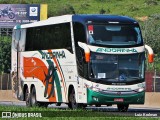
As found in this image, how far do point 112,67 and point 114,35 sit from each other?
1337 millimetres

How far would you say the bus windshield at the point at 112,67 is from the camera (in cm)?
3105

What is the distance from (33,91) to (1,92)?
18650mm

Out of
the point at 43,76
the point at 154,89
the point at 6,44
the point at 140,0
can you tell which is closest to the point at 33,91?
the point at 43,76

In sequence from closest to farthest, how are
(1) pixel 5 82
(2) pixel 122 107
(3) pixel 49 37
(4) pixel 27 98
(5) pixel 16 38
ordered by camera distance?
(2) pixel 122 107 < (3) pixel 49 37 < (4) pixel 27 98 < (5) pixel 16 38 < (1) pixel 5 82

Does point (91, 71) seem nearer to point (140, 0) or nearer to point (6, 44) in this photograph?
point (6, 44)

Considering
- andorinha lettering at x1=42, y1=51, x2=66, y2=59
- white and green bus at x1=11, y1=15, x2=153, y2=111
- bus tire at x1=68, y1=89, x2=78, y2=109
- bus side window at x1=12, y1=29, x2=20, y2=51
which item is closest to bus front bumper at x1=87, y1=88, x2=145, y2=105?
white and green bus at x1=11, y1=15, x2=153, y2=111

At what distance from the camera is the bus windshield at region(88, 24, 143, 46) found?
103ft

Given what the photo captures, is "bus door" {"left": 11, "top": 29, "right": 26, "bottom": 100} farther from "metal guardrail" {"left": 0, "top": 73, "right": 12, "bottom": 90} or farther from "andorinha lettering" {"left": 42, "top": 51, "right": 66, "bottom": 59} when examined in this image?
"metal guardrail" {"left": 0, "top": 73, "right": 12, "bottom": 90}

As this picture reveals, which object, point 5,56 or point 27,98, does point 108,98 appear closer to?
point 27,98

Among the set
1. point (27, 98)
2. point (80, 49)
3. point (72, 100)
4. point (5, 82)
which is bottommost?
point (5, 82)

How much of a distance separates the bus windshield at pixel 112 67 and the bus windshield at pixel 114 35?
55 centimetres

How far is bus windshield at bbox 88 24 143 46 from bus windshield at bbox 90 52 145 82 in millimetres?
553

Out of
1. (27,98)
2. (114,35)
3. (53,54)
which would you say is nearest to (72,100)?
(53,54)

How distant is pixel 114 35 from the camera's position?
31.5 meters
